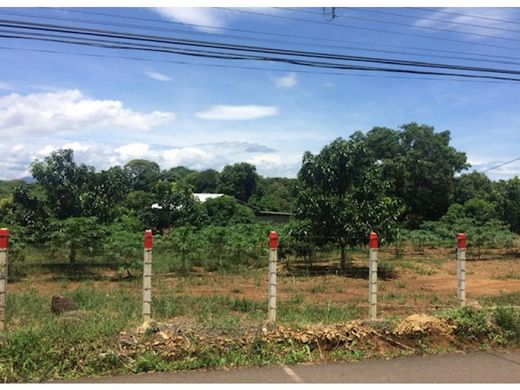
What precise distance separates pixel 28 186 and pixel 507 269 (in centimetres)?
1893

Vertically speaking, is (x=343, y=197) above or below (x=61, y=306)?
above

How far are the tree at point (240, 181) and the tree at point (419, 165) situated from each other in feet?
83.4

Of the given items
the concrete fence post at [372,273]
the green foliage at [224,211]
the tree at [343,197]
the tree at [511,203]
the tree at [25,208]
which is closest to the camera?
the concrete fence post at [372,273]

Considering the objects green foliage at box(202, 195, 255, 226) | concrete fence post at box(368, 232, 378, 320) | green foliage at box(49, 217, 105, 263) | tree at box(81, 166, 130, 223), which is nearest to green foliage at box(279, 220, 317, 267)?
green foliage at box(49, 217, 105, 263)

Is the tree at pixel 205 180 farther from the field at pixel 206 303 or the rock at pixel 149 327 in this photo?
the rock at pixel 149 327

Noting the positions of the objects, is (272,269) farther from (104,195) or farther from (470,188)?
(470,188)

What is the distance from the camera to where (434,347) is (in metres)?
6.15

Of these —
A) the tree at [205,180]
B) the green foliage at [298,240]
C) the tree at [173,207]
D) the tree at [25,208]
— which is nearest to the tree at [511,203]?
the green foliage at [298,240]

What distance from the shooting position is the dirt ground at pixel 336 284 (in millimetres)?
10914

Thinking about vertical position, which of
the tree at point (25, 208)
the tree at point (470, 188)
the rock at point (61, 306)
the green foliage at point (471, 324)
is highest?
the tree at point (470, 188)

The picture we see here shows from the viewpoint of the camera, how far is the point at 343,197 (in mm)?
15898

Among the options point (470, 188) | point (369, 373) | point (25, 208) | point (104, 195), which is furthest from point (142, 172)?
point (369, 373)

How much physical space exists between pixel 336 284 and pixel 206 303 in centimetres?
494

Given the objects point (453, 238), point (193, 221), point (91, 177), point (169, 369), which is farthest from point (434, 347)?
point (193, 221)
